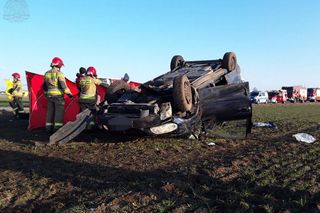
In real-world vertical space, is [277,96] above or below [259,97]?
below

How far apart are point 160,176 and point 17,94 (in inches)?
358

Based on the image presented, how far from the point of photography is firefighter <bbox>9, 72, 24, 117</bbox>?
12617mm

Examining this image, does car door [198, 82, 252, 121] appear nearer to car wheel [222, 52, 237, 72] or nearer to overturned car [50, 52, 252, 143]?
overturned car [50, 52, 252, 143]

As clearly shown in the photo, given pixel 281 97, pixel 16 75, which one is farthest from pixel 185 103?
pixel 281 97

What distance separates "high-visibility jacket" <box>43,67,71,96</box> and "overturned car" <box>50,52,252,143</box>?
1.05 m

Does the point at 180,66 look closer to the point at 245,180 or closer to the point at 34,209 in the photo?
the point at 245,180

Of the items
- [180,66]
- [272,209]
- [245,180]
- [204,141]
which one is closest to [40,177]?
[245,180]

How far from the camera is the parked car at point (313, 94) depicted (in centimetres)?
5347

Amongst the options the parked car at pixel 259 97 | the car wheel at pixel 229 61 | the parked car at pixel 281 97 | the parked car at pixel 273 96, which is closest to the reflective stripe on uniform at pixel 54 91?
the car wheel at pixel 229 61

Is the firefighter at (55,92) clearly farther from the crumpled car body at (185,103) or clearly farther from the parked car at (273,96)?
the parked car at (273,96)

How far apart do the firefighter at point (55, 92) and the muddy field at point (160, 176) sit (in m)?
0.96

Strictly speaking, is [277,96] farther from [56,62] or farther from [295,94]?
[56,62]

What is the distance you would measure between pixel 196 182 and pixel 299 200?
123 centimetres

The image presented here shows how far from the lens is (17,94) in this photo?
1261 centimetres
